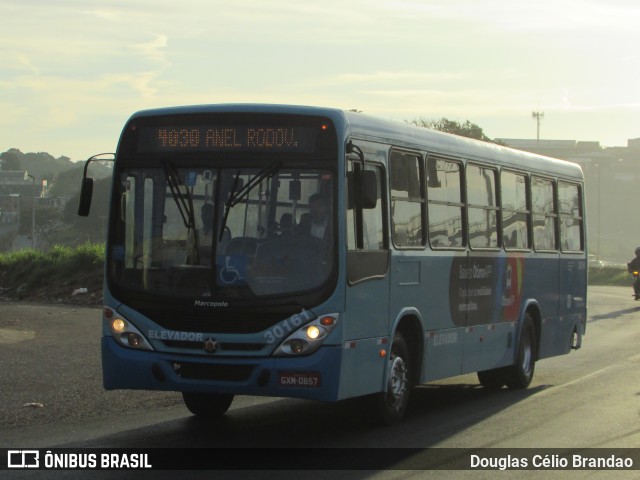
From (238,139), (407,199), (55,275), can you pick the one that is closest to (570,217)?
(407,199)

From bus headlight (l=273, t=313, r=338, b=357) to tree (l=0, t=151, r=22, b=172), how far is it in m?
171

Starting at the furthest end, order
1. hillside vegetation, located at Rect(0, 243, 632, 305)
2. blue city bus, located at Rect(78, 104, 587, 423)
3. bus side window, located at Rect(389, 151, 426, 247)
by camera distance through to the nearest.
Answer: hillside vegetation, located at Rect(0, 243, 632, 305) → bus side window, located at Rect(389, 151, 426, 247) → blue city bus, located at Rect(78, 104, 587, 423)

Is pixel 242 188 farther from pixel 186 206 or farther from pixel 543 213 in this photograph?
pixel 543 213

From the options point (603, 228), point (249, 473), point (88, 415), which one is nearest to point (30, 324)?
point (88, 415)

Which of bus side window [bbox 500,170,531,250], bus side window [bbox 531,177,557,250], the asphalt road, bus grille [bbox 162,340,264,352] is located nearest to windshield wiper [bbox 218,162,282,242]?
bus grille [bbox 162,340,264,352]

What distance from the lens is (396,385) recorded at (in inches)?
468

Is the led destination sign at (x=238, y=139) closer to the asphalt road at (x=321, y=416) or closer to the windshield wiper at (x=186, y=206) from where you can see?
the windshield wiper at (x=186, y=206)

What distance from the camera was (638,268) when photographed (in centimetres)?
4041

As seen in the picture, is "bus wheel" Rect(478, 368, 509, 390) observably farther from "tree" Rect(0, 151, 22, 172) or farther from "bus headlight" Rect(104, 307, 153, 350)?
"tree" Rect(0, 151, 22, 172)

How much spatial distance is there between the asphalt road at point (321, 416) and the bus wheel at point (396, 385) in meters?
0.18

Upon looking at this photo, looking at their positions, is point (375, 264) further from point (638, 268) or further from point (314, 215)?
point (638, 268)

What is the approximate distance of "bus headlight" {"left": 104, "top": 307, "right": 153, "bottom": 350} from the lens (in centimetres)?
1069

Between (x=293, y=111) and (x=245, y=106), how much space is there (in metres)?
0.47

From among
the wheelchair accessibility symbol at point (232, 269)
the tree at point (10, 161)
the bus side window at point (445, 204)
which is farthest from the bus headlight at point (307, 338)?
the tree at point (10, 161)
